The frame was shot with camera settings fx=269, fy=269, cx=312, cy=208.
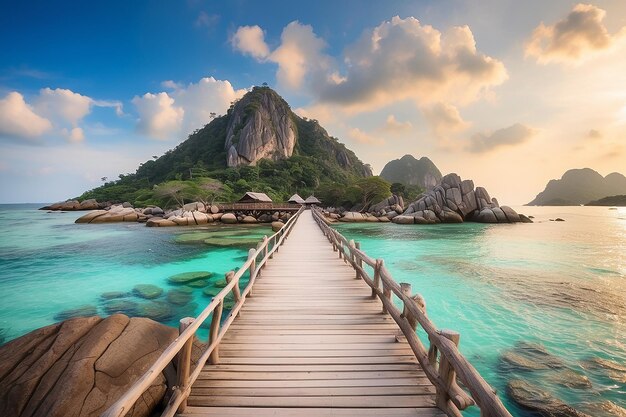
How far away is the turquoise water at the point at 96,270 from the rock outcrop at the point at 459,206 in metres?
26.0

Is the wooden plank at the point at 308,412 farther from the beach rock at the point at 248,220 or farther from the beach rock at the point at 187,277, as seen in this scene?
the beach rock at the point at 248,220

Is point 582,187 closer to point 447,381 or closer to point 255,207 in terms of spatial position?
point 255,207

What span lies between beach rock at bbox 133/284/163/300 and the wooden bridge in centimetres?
690

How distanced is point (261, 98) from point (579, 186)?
192143 millimetres

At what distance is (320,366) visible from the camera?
133 inches

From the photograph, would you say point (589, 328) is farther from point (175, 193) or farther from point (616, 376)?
point (175, 193)

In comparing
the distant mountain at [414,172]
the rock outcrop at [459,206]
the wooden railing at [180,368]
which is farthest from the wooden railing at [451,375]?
the distant mountain at [414,172]

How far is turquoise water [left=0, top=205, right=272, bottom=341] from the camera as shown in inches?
360

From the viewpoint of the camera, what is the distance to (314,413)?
2645mm

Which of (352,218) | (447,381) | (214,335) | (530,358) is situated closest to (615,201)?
(352,218)

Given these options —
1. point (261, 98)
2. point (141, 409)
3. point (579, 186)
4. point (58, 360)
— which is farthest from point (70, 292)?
point (579, 186)

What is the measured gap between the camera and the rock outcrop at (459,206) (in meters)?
37.2

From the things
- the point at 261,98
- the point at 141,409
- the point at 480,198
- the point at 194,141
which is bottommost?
the point at 141,409

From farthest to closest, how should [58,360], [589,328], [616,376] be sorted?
[589,328], [616,376], [58,360]
